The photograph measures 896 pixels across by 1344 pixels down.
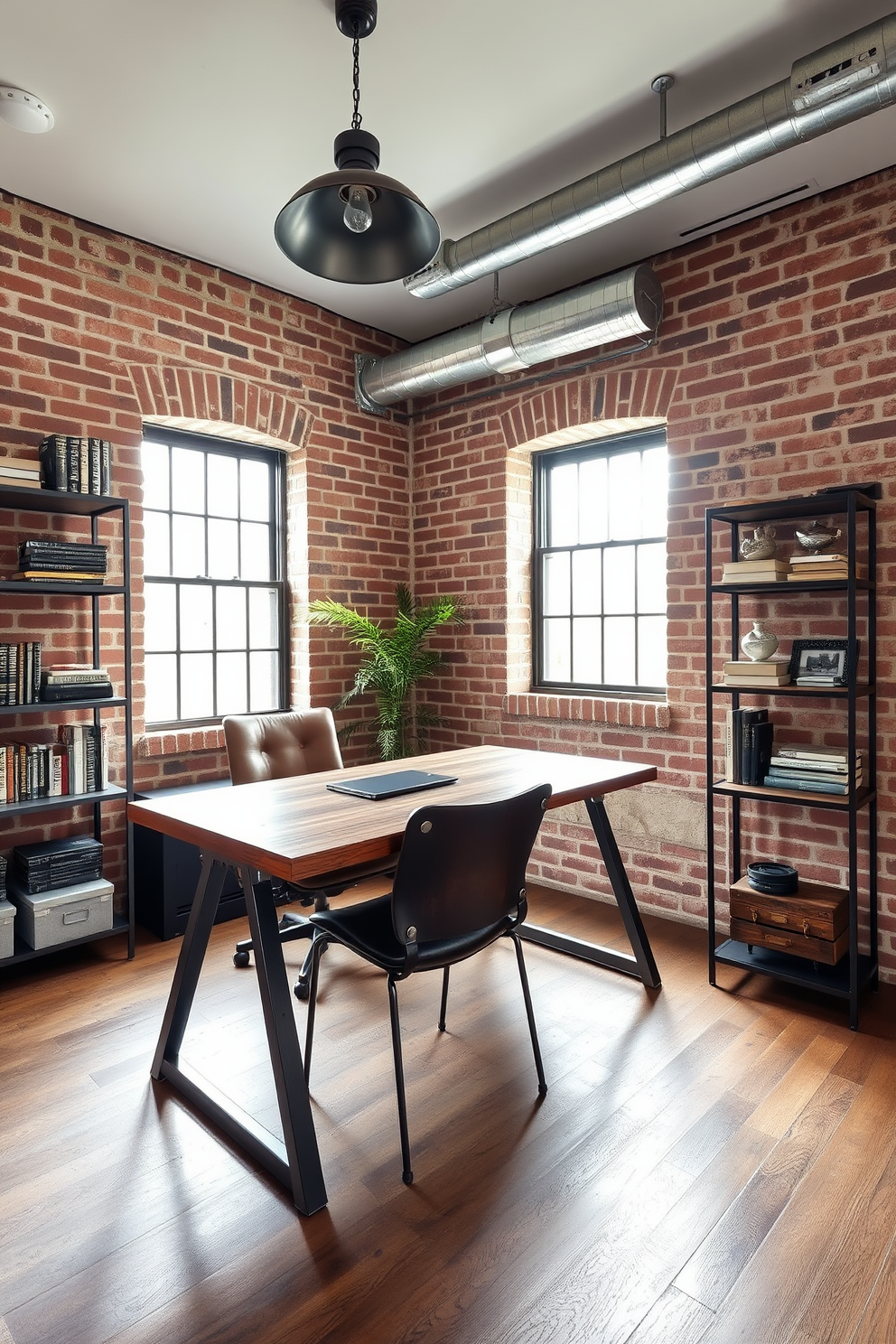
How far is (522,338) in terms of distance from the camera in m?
3.66

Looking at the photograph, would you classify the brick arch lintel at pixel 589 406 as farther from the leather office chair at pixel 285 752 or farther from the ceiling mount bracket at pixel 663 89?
the leather office chair at pixel 285 752

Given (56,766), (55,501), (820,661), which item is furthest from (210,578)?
(820,661)

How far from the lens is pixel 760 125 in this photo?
240cm

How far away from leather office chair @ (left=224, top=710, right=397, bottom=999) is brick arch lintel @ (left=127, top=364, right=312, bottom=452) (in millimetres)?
1579

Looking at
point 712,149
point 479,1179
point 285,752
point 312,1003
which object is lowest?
point 479,1179

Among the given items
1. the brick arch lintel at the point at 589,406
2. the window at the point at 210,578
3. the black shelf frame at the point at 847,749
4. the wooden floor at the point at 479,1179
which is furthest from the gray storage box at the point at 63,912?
the brick arch lintel at the point at 589,406

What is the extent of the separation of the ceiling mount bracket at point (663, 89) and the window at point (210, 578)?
8.21 feet

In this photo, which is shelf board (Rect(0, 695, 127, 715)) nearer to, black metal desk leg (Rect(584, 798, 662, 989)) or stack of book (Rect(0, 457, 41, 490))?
stack of book (Rect(0, 457, 41, 490))

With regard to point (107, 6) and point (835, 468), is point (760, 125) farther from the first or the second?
point (107, 6)

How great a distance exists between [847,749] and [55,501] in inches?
125

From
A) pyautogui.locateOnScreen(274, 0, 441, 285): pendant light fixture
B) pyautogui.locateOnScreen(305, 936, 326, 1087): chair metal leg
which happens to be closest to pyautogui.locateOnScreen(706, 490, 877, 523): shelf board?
pyautogui.locateOnScreen(274, 0, 441, 285): pendant light fixture

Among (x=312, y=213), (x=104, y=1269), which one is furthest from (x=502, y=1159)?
(x=312, y=213)

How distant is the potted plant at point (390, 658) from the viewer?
4160 mm

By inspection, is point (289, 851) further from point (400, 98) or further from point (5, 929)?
point (400, 98)
